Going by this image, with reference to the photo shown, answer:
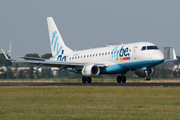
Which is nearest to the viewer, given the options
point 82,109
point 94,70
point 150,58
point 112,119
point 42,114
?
point 112,119

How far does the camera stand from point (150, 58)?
121 ft

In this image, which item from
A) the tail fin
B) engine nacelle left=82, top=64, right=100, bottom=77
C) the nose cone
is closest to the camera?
the nose cone

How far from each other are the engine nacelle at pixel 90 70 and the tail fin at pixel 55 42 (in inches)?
368

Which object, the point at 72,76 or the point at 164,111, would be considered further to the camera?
the point at 72,76

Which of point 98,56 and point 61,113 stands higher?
point 98,56

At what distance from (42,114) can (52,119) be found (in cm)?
135

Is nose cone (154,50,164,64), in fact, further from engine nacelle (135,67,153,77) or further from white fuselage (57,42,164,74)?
engine nacelle (135,67,153,77)

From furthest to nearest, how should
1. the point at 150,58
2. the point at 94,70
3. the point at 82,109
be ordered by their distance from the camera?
the point at 94,70, the point at 150,58, the point at 82,109

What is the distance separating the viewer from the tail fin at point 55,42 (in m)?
50.3

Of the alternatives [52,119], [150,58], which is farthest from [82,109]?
[150,58]

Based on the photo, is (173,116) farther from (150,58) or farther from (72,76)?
(72,76)

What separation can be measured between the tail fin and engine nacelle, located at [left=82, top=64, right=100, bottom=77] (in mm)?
9359

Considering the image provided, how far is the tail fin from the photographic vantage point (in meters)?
50.3

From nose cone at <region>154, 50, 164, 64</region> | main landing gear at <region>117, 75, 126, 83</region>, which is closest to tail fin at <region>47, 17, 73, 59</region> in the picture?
main landing gear at <region>117, 75, 126, 83</region>
